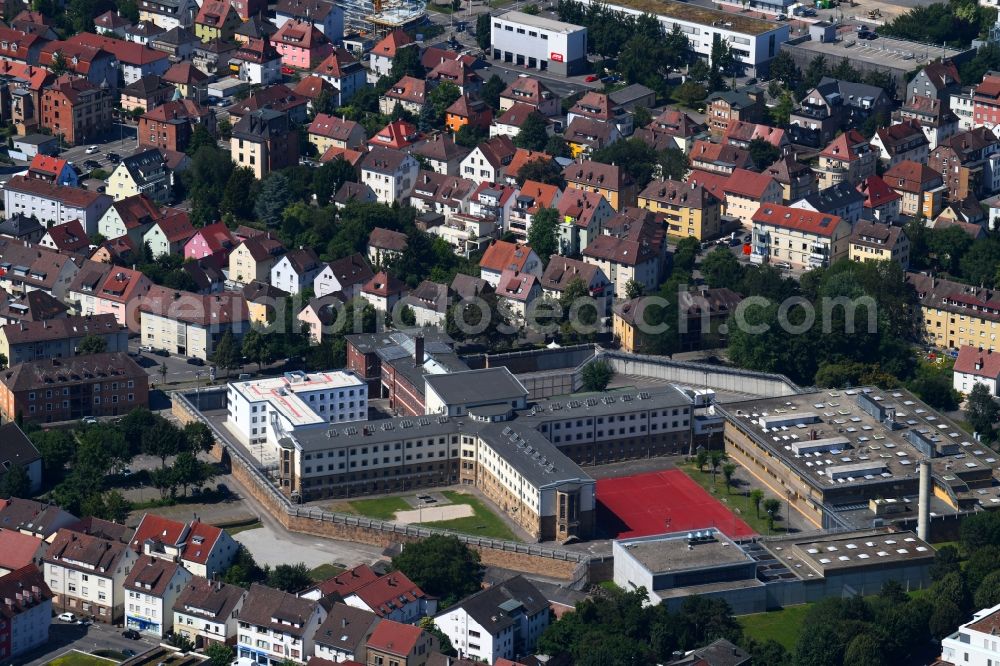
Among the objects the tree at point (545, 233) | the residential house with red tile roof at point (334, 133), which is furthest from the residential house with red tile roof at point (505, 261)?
the residential house with red tile roof at point (334, 133)

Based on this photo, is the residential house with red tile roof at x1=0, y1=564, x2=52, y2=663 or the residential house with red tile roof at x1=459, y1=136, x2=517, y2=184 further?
the residential house with red tile roof at x1=459, y1=136, x2=517, y2=184

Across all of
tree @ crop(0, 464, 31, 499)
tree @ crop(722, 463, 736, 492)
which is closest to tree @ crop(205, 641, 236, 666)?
tree @ crop(0, 464, 31, 499)

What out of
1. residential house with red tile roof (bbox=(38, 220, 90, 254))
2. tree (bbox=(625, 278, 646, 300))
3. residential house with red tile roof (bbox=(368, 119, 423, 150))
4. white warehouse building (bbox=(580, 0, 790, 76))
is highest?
white warehouse building (bbox=(580, 0, 790, 76))

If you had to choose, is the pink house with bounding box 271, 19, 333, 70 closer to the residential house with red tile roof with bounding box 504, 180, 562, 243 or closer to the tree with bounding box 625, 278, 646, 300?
the residential house with red tile roof with bounding box 504, 180, 562, 243

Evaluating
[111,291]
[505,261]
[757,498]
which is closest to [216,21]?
[111,291]

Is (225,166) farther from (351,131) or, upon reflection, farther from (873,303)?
(873,303)
